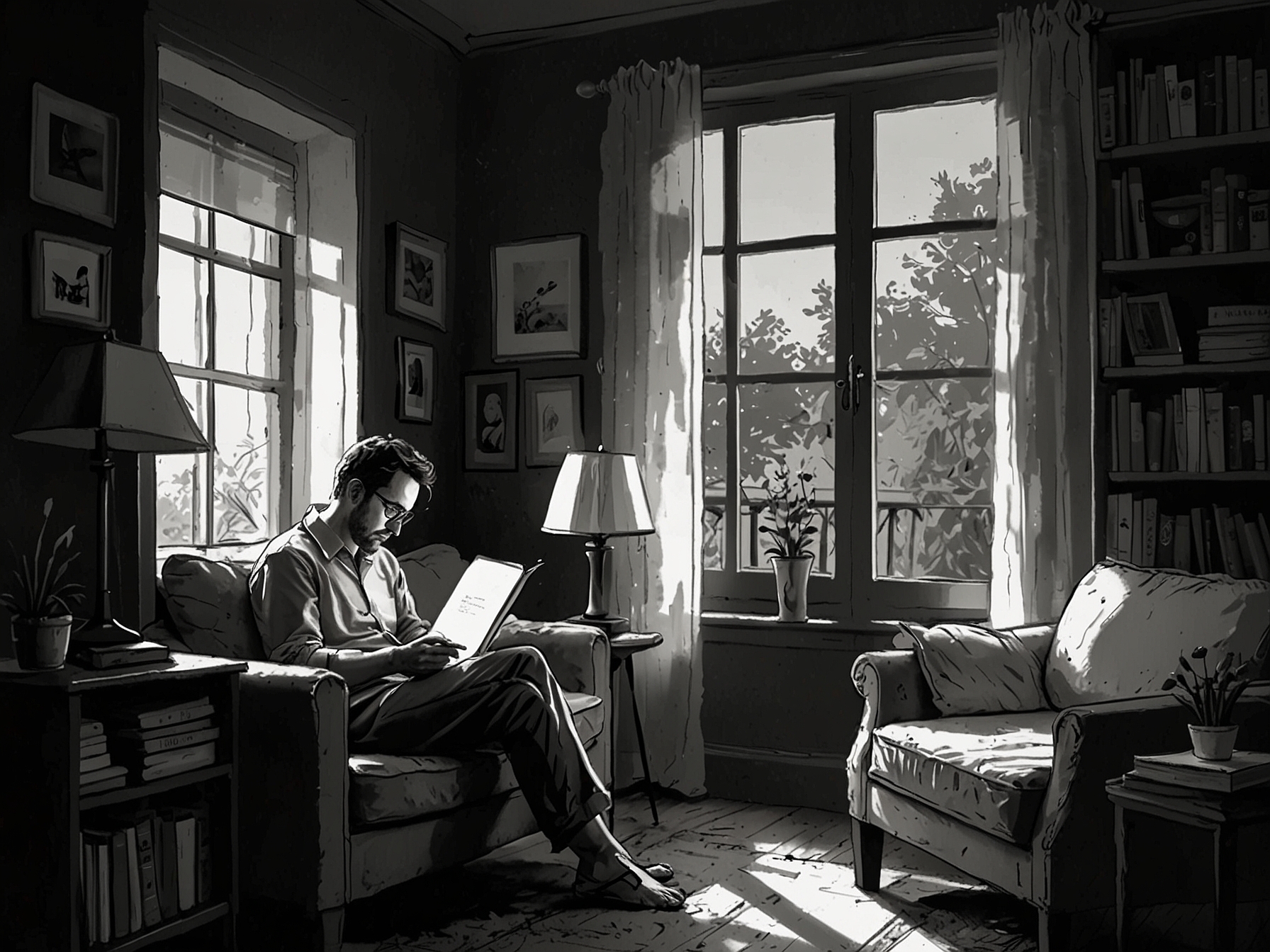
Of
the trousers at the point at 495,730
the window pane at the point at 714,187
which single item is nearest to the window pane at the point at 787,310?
the window pane at the point at 714,187

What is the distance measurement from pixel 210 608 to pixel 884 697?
67.6 inches

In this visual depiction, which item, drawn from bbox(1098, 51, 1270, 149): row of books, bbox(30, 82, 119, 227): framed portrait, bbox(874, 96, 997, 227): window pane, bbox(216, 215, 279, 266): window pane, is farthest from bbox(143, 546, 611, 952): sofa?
bbox(1098, 51, 1270, 149): row of books

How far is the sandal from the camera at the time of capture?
2.81 m

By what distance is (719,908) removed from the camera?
284 centimetres

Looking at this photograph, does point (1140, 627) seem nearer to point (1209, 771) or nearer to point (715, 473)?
point (1209, 771)

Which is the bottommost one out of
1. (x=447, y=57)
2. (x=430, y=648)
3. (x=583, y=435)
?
(x=430, y=648)

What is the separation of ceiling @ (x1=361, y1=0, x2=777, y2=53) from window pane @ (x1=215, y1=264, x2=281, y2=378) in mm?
1086

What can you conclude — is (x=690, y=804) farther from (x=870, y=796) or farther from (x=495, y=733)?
(x=495, y=733)

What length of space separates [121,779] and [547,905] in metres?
1.10

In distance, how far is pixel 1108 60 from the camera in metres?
3.60

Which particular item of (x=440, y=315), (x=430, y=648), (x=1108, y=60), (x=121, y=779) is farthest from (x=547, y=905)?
(x=1108, y=60)

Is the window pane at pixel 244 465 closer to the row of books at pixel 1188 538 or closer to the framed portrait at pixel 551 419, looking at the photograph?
the framed portrait at pixel 551 419

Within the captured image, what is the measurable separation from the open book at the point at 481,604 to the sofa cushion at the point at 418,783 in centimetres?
26

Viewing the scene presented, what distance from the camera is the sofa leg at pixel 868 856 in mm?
A: 3016
